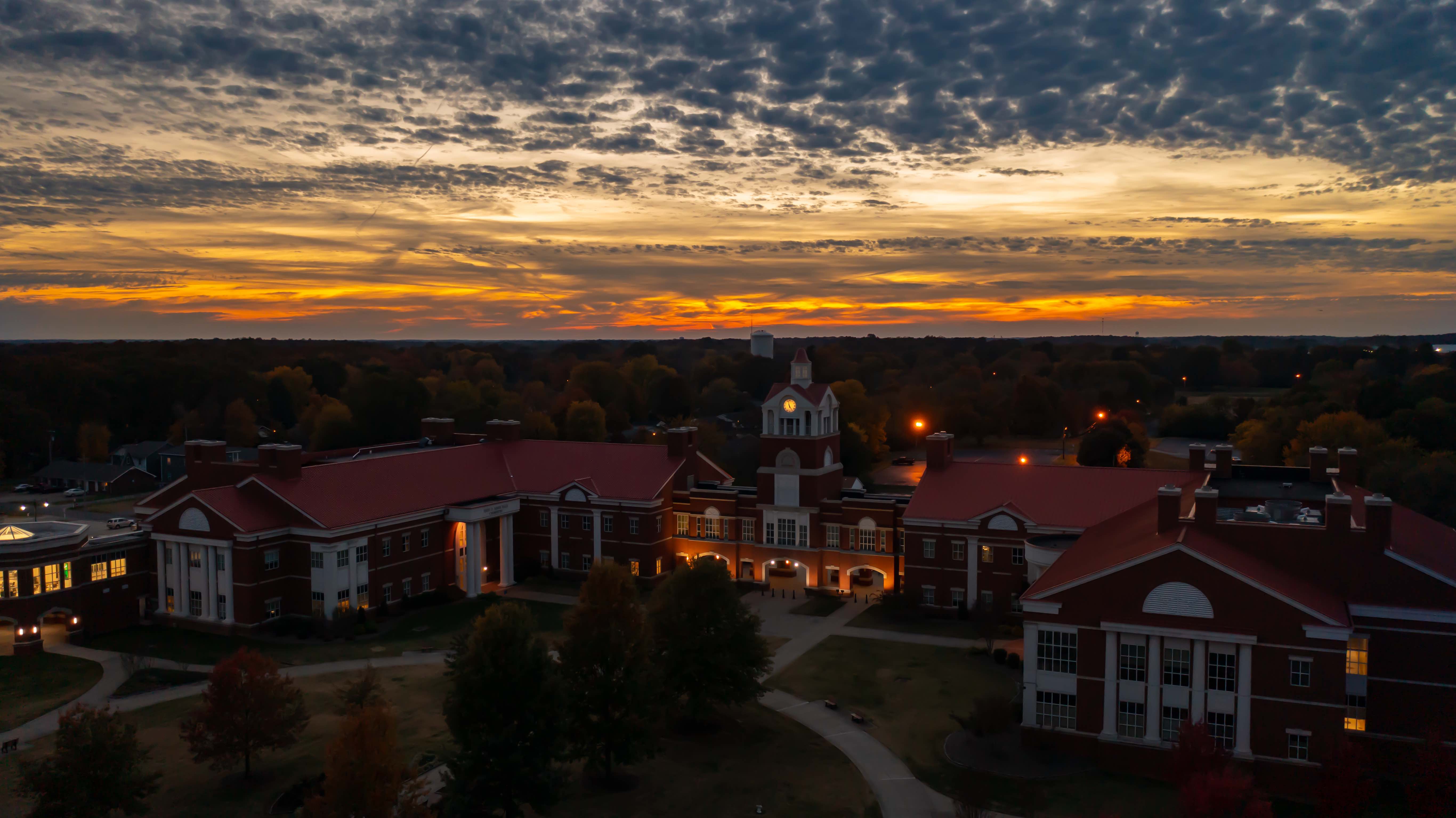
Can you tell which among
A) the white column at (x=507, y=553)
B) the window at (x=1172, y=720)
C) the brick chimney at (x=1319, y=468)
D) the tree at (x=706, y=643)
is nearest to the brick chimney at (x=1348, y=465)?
the brick chimney at (x=1319, y=468)

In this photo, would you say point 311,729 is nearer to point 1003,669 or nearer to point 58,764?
point 58,764

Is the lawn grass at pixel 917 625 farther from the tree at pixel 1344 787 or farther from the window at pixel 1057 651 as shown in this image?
the tree at pixel 1344 787

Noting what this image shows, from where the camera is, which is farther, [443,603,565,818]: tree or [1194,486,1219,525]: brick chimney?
[1194,486,1219,525]: brick chimney

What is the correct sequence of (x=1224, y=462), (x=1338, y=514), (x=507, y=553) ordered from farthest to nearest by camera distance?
(x=507, y=553)
(x=1224, y=462)
(x=1338, y=514)

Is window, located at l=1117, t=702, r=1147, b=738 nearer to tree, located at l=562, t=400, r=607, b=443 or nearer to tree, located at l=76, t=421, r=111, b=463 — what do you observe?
tree, located at l=562, t=400, r=607, b=443

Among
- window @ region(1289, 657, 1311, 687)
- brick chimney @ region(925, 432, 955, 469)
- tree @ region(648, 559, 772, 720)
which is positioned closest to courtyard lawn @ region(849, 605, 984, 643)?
brick chimney @ region(925, 432, 955, 469)

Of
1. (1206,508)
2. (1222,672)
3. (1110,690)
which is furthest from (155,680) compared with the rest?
(1206,508)

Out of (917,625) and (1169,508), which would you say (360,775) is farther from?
(917,625)
